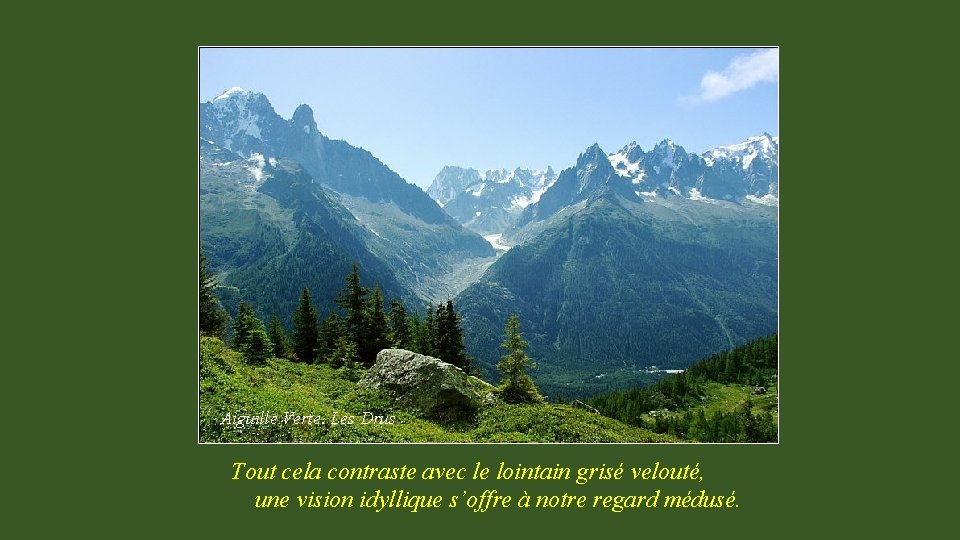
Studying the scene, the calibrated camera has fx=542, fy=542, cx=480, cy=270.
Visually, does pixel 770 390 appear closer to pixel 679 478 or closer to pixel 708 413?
pixel 708 413

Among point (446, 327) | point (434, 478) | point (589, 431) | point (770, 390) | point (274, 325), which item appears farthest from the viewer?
point (274, 325)

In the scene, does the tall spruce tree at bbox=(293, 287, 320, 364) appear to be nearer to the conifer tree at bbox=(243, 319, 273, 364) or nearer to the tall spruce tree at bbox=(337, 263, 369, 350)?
the tall spruce tree at bbox=(337, 263, 369, 350)

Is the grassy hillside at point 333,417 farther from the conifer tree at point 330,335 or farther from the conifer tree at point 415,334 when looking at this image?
the conifer tree at point 415,334

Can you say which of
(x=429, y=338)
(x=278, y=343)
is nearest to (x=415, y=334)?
(x=429, y=338)

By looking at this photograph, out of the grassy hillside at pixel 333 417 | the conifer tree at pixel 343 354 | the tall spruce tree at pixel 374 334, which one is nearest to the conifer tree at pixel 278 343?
the conifer tree at pixel 343 354

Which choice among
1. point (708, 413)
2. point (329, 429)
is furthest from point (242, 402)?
point (708, 413)

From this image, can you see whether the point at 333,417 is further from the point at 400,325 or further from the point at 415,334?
the point at 415,334
